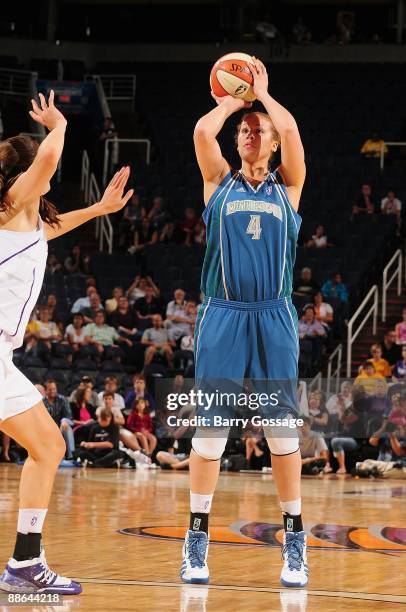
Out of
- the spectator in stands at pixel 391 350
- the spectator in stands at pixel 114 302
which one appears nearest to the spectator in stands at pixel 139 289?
the spectator in stands at pixel 114 302

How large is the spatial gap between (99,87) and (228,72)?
2098cm

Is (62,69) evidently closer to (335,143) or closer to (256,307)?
(335,143)

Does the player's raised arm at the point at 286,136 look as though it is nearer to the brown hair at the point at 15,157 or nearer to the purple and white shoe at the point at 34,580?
the brown hair at the point at 15,157

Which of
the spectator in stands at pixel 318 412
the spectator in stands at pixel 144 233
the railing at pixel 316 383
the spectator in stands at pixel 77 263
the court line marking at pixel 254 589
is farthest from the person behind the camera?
the spectator in stands at pixel 144 233

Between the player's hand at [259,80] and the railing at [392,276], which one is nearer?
the player's hand at [259,80]

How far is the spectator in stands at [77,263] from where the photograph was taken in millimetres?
20516

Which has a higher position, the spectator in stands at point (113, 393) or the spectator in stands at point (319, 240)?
the spectator in stands at point (319, 240)

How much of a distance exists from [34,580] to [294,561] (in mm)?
1354

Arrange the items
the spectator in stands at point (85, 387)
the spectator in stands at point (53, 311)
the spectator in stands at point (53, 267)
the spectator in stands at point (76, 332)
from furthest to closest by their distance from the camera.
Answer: the spectator in stands at point (53, 267)
the spectator in stands at point (53, 311)
the spectator in stands at point (76, 332)
the spectator in stands at point (85, 387)

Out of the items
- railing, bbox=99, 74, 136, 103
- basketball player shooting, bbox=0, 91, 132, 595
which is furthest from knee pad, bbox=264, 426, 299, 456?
railing, bbox=99, 74, 136, 103

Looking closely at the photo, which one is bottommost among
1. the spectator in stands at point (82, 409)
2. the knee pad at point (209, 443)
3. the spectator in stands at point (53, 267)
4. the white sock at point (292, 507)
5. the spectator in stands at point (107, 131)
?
the spectator in stands at point (82, 409)

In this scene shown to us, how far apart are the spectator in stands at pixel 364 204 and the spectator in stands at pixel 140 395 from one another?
246 inches

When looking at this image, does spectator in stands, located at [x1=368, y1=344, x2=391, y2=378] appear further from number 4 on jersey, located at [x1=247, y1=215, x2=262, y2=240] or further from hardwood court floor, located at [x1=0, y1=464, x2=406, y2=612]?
number 4 on jersey, located at [x1=247, y1=215, x2=262, y2=240]

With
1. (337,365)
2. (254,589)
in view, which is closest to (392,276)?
(337,365)
